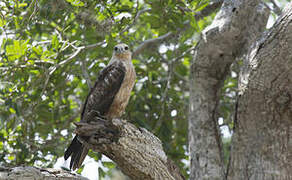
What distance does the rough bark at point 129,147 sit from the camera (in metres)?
3.17

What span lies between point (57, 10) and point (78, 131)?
1622 mm

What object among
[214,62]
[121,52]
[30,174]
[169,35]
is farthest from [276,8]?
[30,174]

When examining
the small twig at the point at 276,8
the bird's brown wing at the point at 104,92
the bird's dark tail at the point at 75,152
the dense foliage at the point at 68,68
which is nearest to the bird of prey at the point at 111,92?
the bird's brown wing at the point at 104,92

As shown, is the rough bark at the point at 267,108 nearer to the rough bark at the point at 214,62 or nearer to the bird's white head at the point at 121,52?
the rough bark at the point at 214,62

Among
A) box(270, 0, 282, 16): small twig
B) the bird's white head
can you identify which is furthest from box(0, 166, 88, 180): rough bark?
box(270, 0, 282, 16): small twig

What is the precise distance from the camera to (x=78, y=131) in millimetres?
3152

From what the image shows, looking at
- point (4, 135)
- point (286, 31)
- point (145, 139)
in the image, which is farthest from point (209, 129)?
point (4, 135)

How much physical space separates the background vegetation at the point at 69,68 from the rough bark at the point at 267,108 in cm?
121

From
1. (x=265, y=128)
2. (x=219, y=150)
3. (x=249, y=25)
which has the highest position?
(x=249, y=25)

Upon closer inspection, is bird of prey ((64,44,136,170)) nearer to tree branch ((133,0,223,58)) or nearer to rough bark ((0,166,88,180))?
tree branch ((133,0,223,58))

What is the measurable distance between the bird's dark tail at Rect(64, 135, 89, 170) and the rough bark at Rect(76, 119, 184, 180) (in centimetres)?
70

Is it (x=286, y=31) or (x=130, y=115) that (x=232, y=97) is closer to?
(x=130, y=115)

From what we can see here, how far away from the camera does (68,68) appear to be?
5.09 meters

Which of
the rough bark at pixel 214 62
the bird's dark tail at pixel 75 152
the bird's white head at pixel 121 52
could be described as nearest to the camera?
the bird's dark tail at pixel 75 152
